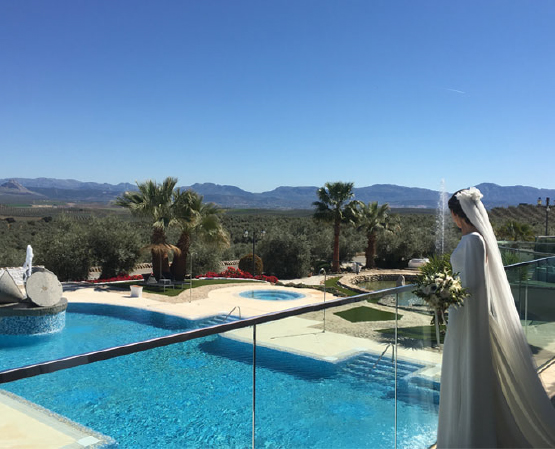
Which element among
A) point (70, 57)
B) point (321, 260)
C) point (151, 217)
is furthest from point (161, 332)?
point (70, 57)

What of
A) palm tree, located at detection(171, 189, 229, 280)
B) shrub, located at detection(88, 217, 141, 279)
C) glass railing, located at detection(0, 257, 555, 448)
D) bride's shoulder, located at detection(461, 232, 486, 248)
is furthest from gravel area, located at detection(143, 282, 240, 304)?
bride's shoulder, located at detection(461, 232, 486, 248)

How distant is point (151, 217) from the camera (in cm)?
2194

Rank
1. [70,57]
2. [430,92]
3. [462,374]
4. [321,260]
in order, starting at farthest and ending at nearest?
[321,260] < [70,57] < [430,92] < [462,374]

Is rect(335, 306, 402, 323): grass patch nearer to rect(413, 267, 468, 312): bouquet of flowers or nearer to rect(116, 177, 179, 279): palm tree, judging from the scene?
rect(413, 267, 468, 312): bouquet of flowers

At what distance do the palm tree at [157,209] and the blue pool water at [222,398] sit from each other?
62.1 feet

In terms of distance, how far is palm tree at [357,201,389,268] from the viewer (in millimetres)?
30609

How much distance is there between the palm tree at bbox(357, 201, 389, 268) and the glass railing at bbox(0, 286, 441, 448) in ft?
90.6

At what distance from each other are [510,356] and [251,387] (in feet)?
6.27

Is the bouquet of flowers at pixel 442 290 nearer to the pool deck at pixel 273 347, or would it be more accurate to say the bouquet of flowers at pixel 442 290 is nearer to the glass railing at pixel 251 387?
the glass railing at pixel 251 387

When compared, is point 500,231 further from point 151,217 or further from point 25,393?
point 25,393

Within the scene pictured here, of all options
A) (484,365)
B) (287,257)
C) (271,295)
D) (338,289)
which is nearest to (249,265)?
(287,257)

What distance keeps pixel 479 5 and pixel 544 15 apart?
2.10 metres

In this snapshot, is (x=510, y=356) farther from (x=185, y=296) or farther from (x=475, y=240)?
(x=185, y=296)

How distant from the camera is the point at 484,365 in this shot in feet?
10.2
